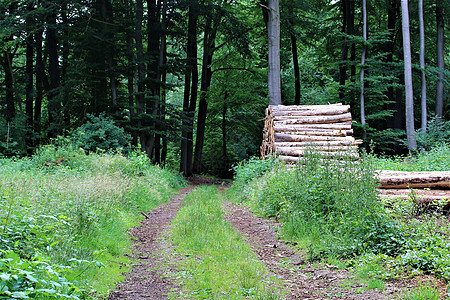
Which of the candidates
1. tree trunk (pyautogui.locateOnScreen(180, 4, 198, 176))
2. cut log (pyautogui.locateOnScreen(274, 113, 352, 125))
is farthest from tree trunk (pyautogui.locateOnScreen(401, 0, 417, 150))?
tree trunk (pyautogui.locateOnScreen(180, 4, 198, 176))

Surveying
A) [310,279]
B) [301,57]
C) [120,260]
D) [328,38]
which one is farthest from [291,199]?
[301,57]

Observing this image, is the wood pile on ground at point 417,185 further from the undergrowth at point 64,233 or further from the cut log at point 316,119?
the cut log at point 316,119

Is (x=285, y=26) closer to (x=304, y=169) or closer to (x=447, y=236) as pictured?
(x=304, y=169)

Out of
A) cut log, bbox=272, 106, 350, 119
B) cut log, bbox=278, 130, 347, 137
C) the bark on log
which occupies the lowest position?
cut log, bbox=278, 130, 347, 137

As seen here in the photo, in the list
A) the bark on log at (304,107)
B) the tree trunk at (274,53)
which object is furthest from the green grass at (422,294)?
the tree trunk at (274,53)

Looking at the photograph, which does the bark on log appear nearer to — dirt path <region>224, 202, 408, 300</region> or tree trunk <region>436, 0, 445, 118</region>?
dirt path <region>224, 202, 408, 300</region>

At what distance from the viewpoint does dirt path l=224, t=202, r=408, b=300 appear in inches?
163

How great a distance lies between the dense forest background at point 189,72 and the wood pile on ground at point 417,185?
10.3 meters

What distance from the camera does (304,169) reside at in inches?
299

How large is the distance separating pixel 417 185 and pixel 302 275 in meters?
3.79

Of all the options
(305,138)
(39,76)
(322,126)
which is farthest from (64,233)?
(39,76)

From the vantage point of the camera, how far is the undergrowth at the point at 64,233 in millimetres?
3000

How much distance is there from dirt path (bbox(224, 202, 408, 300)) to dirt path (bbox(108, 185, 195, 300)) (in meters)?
1.47

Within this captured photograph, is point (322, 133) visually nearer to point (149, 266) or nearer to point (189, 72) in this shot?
point (149, 266)
